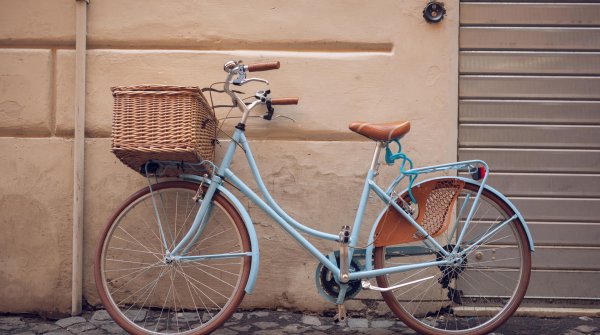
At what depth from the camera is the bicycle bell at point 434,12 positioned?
4031mm

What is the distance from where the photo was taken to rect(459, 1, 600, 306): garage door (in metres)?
4.16

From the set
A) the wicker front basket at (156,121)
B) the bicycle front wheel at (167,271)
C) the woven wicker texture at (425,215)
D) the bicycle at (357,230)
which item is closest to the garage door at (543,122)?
the bicycle at (357,230)

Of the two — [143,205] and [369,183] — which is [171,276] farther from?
[369,183]

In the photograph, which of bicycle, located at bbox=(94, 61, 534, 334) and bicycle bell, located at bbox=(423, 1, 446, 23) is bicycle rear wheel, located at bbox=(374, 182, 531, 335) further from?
bicycle bell, located at bbox=(423, 1, 446, 23)

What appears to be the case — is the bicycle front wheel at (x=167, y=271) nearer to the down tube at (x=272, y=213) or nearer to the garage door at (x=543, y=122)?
the down tube at (x=272, y=213)

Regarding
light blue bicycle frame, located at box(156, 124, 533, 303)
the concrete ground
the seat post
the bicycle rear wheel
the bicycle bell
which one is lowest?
the concrete ground

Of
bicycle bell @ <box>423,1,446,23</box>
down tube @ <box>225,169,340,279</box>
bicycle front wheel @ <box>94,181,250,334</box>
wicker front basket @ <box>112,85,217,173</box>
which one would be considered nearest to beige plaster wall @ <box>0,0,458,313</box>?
bicycle bell @ <box>423,1,446,23</box>

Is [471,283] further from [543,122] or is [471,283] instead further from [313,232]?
[313,232]

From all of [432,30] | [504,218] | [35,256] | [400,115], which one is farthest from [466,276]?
[35,256]

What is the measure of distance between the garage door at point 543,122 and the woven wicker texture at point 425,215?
0.75 meters

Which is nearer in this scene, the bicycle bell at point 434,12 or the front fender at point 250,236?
the front fender at point 250,236

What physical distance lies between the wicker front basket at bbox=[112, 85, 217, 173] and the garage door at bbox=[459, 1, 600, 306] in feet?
6.37

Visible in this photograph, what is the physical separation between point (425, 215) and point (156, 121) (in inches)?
62.5

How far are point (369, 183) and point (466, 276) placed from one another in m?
1.20
